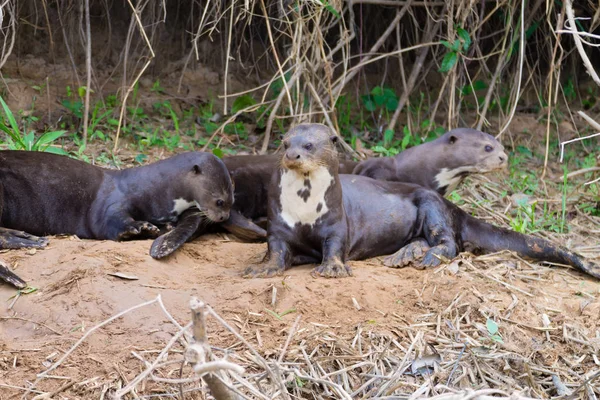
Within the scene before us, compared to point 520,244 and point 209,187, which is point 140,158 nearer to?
point 209,187

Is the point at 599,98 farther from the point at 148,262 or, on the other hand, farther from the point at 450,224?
the point at 148,262

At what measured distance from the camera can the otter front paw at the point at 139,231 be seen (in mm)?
4910

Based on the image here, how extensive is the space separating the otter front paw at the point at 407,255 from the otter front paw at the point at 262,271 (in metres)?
0.63

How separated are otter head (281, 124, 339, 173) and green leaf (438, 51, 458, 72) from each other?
6.12 ft

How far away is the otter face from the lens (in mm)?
5281

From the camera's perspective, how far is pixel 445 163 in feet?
19.6

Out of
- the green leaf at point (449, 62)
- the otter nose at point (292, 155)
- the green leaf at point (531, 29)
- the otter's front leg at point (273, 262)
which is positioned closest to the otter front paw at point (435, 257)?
the otter's front leg at point (273, 262)

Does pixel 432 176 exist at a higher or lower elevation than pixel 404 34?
lower

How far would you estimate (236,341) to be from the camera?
3607 millimetres

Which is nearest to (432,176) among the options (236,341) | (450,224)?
(450,224)

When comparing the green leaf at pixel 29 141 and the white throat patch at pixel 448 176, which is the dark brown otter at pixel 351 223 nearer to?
the white throat patch at pixel 448 176

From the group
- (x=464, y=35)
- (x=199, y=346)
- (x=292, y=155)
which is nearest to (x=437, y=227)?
(x=292, y=155)

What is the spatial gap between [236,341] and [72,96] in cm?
380

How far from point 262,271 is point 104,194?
1420mm
